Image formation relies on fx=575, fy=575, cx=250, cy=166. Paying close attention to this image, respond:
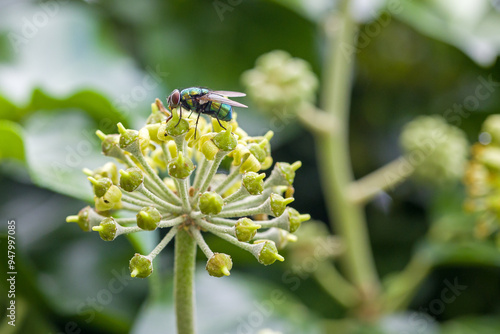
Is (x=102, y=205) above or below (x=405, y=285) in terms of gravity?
below

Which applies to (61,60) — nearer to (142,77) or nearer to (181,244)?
(142,77)

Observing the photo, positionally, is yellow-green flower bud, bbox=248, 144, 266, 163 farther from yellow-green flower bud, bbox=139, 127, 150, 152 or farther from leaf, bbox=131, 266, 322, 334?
leaf, bbox=131, 266, 322, 334

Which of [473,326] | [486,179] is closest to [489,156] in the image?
[486,179]

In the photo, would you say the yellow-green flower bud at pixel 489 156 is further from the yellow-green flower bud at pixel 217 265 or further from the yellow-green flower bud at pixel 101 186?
the yellow-green flower bud at pixel 101 186

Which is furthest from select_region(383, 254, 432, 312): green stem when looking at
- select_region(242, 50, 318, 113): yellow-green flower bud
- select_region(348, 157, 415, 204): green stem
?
select_region(242, 50, 318, 113): yellow-green flower bud

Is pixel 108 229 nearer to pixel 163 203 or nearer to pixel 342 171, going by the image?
pixel 163 203

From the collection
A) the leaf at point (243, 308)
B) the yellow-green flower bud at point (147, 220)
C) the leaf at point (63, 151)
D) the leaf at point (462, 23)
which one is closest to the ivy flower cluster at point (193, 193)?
the yellow-green flower bud at point (147, 220)
